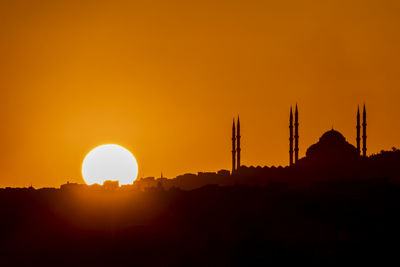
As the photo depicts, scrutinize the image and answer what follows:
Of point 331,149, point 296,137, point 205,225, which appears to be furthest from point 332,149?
point 205,225

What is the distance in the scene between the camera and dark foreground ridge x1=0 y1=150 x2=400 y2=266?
62781 millimetres

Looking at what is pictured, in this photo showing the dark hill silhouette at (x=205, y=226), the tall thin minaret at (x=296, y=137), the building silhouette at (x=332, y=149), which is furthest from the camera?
the tall thin minaret at (x=296, y=137)

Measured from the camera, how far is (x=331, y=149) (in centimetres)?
9506

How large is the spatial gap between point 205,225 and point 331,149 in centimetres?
3122

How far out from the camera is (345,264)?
6112cm

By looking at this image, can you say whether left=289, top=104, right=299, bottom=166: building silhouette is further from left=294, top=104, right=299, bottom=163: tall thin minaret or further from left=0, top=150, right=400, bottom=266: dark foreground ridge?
left=0, top=150, right=400, bottom=266: dark foreground ridge

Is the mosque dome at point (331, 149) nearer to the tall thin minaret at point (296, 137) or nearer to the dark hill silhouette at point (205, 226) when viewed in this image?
the tall thin minaret at point (296, 137)

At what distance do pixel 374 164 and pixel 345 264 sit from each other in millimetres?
31001

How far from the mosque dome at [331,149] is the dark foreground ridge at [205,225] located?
18.6m

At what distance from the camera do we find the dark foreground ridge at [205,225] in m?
62.8

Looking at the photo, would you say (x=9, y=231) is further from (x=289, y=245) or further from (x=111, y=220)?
(x=289, y=245)

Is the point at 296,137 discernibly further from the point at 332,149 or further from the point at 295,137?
the point at 332,149

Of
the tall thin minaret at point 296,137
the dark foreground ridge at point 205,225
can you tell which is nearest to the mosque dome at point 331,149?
the tall thin minaret at point 296,137

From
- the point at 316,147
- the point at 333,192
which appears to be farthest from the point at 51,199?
the point at 316,147
